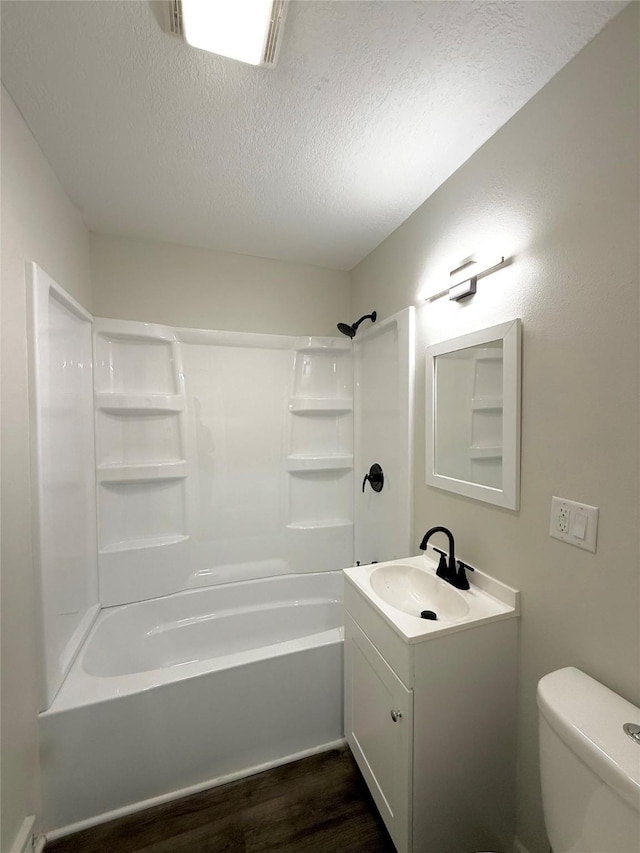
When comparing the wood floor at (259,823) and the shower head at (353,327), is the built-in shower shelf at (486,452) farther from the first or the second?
the wood floor at (259,823)

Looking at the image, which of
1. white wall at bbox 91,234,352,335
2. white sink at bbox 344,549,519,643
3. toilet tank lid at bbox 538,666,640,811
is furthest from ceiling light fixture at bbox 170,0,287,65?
toilet tank lid at bbox 538,666,640,811

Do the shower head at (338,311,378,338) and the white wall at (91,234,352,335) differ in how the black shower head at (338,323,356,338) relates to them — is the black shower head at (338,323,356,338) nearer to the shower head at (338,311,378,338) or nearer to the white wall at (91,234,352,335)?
the shower head at (338,311,378,338)

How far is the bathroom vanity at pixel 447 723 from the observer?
1.03 metres

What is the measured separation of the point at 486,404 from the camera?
4.21ft

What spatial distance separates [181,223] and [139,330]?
65 centimetres

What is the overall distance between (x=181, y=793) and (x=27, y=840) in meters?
0.50

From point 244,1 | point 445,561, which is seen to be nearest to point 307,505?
point 445,561

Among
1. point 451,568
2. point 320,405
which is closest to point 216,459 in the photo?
point 320,405

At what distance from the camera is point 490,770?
43.6 inches

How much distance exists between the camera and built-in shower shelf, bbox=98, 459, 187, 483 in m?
1.92

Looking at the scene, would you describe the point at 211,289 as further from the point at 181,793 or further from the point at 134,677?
the point at 181,793

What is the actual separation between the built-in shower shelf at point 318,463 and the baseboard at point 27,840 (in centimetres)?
179

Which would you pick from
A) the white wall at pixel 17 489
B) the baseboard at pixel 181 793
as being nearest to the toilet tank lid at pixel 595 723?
the baseboard at pixel 181 793

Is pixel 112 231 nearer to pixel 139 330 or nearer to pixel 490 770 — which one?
pixel 139 330
